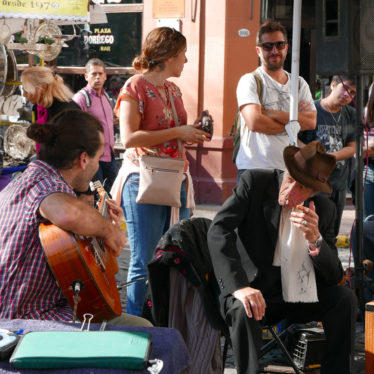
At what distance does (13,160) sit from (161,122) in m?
2.91

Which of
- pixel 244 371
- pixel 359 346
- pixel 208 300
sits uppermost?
pixel 208 300

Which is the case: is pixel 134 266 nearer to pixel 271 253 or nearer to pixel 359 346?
pixel 271 253

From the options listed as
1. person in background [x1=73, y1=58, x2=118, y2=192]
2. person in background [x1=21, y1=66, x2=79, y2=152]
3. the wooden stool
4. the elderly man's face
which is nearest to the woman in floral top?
the elderly man's face

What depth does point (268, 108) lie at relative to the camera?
457cm

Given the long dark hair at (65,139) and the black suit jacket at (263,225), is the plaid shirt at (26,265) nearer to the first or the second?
the long dark hair at (65,139)

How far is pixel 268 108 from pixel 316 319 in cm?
151

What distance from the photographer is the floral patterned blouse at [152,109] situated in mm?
3959

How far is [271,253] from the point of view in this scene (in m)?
3.58

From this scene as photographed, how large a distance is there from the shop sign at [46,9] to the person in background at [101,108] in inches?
53.0

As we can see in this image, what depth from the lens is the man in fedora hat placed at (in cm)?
331

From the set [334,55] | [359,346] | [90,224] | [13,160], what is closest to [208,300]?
[90,224]

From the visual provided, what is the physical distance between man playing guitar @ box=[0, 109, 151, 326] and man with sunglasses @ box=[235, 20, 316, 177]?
187cm

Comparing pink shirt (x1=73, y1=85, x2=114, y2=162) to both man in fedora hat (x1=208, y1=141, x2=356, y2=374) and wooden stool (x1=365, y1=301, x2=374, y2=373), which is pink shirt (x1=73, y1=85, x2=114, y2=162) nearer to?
man in fedora hat (x1=208, y1=141, x2=356, y2=374)

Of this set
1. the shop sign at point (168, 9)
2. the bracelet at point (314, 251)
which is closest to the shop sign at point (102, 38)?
the shop sign at point (168, 9)
